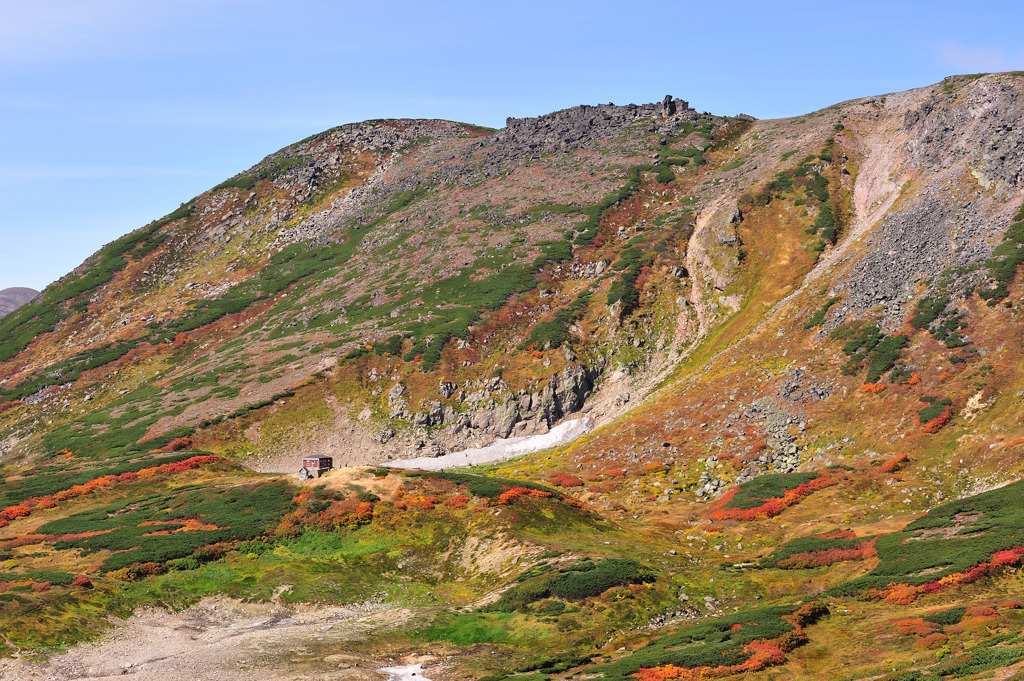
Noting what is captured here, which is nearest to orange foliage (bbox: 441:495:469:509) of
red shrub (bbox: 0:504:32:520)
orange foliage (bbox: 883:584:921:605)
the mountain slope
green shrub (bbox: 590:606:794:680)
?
the mountain slope

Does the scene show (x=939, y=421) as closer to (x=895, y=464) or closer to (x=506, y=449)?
(x=895, y=464)

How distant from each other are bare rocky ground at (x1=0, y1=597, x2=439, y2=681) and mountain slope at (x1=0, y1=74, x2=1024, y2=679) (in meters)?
1.24

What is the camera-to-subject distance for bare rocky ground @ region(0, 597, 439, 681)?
1356 inches

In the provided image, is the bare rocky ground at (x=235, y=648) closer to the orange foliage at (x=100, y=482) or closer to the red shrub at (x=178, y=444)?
the orange foliage at (x=100, y=482)

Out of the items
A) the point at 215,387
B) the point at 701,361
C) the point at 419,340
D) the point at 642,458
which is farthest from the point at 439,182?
the point at 642,458

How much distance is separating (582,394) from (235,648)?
185 feet

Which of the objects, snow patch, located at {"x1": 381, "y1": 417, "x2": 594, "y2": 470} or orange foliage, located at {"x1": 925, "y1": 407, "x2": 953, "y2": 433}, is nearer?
orange foliage, located at {"x1": 925, "y1": 407, "x2": 953, "y2": 433}

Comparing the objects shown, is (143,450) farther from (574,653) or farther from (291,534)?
(574,653)

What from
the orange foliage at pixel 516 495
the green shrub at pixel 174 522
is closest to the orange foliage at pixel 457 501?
the orange foliage at pixel 516 495

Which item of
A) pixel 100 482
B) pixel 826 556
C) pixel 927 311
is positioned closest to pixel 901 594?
pixel 826 556

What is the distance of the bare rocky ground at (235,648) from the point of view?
3444 centimetres

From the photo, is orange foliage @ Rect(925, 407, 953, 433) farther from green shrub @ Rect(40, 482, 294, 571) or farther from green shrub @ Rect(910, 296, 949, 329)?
green shrub @ Rect(40, 482, 294, 571)

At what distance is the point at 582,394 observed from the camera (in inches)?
3484

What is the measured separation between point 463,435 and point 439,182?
69975 millimetres
